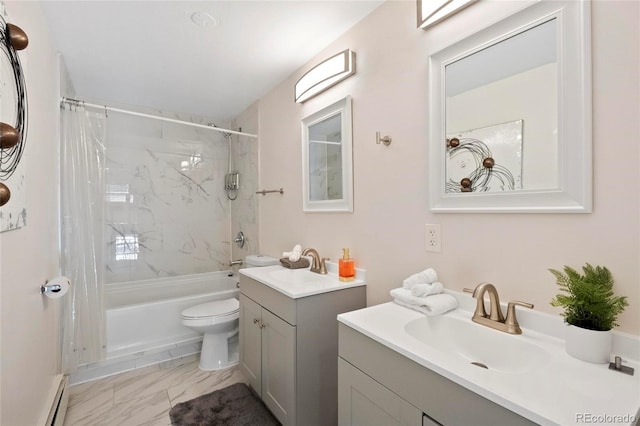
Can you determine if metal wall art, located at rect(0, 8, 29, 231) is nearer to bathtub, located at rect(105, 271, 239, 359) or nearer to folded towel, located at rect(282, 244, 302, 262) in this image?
folded towel, located at rect(282, 244, 302, 262)

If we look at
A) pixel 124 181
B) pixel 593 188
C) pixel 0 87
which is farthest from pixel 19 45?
pixel 124 181

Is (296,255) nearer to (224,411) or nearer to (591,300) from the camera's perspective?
(224,411)

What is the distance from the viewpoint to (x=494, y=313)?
1059mm

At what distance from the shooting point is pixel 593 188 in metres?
0.88

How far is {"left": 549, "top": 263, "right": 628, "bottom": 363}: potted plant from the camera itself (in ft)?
2.59

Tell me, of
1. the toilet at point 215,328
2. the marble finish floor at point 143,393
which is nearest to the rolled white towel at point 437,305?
the toilet at point 215,328

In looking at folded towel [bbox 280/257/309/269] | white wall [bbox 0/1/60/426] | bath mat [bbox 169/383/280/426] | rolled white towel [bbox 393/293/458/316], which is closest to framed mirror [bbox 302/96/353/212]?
folded towel [bbox 280/257/309/269]

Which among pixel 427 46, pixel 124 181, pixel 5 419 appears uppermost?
pixel 427 46

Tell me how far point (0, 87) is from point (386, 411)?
61.3 inches

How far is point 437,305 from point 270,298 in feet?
3.07

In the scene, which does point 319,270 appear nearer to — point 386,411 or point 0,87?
point 386,411

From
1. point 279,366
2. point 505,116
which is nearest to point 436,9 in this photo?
point 505,116

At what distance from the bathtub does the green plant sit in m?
2.63

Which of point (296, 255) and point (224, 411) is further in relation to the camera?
point (296, 255)
